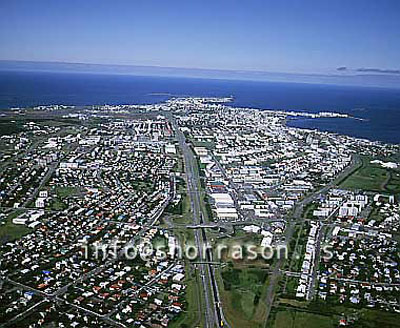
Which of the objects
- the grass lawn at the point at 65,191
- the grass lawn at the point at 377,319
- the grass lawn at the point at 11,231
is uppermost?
the grass lawn at the point at 65,191

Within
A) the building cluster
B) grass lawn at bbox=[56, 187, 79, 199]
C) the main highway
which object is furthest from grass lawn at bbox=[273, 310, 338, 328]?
grass lawn at bbox=[56, 187, 79, 199]

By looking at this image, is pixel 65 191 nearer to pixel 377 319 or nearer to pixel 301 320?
pixel 301 320

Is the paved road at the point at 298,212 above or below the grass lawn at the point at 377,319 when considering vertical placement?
above

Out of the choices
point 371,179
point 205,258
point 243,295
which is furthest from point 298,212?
point 371,179

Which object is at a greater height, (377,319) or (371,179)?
(371,179)

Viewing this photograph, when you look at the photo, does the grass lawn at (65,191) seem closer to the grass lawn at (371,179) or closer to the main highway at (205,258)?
the main highway at (205,258)

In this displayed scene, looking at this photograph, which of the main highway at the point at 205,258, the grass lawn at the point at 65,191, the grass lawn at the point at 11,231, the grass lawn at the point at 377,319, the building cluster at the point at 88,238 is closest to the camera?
the grass lawn at the point at 377,319

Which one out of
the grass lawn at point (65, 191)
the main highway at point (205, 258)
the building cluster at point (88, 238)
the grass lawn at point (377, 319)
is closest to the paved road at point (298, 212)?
the main highway at point (205, 258)

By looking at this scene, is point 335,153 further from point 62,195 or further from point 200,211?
point 62,195

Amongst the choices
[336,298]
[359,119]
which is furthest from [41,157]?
[359,119]
